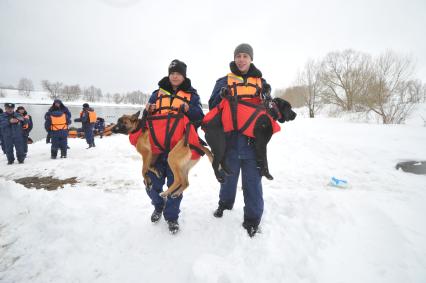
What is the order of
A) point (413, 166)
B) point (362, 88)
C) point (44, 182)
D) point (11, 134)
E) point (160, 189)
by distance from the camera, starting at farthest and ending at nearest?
point (362, 88), point (11, 134), point (413, 166), point (44, 182), point (160, 189)

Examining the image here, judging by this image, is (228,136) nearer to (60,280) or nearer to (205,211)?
(205,211)

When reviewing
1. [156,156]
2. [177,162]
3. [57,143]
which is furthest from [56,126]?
[177,162]

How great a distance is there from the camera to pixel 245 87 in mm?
2768

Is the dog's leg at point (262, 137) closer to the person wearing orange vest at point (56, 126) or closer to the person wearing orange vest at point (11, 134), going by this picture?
the person wearing orange vest at point (56, 126)

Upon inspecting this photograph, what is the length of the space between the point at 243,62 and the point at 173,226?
260cm

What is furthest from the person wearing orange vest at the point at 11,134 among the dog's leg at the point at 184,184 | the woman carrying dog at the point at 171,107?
the dog's leg at the point at 184,184

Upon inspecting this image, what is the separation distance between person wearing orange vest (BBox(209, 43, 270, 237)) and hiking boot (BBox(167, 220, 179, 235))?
3.34 ft

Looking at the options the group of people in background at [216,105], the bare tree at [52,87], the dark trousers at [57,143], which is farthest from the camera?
the bare tree at [52,87]

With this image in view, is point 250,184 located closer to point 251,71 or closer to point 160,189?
point 160,189

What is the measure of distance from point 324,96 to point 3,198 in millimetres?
31596

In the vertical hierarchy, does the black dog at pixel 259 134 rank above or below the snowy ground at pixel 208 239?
above

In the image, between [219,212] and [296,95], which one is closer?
[219,212]

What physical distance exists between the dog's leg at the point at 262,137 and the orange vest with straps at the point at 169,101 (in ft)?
3.62

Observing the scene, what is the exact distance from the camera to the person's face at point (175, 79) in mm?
2961
